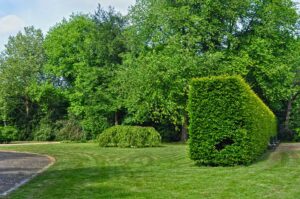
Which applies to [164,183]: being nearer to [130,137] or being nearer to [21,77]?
[130,137]

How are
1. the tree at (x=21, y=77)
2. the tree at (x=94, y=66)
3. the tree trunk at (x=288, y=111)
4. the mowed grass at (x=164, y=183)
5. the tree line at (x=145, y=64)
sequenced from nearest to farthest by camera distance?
1. the mowed grass at (x=164, y=183)
2. the tree line at (x=145, y=64)
3. the tree at (x=94, y=66)
4. the tree trunk at (x=288, y=111)
5. the tree at (x=21, y=77)

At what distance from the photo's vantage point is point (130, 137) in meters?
23.0

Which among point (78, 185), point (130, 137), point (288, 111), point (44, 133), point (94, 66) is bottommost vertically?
point (78, 185)

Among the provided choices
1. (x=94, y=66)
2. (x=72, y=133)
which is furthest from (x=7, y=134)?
(x=94, y=66)

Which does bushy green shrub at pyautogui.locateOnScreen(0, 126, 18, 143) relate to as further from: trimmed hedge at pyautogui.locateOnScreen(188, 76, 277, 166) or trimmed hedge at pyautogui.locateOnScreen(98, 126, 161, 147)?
trimmed hedge at pyautogui.locateOnScreen(188, 76, 277, 166)

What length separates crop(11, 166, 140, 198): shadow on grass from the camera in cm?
728

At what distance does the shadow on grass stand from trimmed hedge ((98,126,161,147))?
456 inches

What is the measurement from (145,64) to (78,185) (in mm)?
20445

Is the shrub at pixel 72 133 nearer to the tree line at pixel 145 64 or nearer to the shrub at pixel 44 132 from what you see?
the tree line at pixel 145 64

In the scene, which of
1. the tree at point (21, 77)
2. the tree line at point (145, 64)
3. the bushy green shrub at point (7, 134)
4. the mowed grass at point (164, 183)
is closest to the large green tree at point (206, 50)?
the tree line at point (145, 64)

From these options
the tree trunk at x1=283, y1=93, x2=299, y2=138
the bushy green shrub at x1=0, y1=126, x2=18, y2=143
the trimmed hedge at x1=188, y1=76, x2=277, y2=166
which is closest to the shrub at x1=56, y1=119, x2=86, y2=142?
the bushy green shrub at x1=0, y1=126, x2=18, y2=143

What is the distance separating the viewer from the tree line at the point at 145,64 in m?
27.8

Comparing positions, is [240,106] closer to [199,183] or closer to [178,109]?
[199,183]

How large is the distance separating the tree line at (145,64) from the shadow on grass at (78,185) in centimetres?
1675
